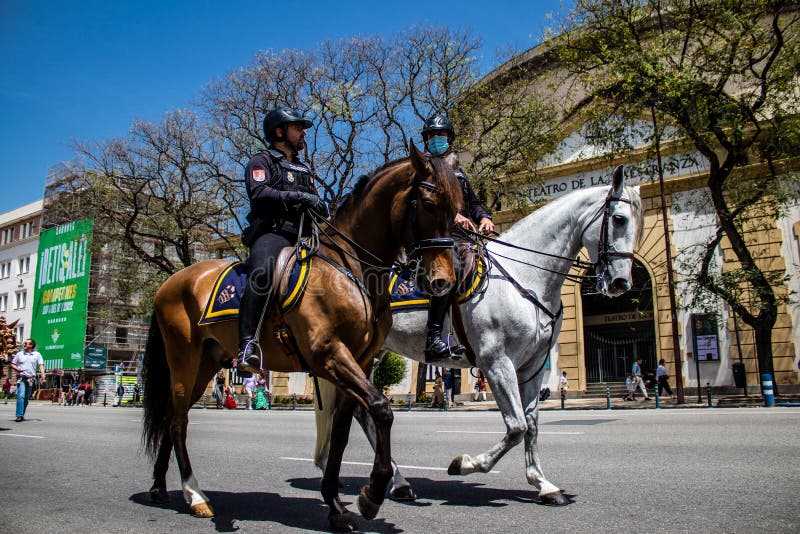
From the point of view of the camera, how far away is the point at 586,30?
23703 mm

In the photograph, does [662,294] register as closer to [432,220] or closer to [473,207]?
[473,207]

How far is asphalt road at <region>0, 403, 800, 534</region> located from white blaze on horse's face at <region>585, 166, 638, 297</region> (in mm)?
1872

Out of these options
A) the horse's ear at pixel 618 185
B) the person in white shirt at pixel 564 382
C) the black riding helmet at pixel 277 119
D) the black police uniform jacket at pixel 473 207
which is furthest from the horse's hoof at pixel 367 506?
the person in white shirt at pixel 564 382

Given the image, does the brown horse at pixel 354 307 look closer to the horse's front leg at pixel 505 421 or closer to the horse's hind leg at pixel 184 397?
the horse's hind leg at pixel 184 397

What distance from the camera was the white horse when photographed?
5930 mm

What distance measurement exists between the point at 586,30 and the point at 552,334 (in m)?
20.1

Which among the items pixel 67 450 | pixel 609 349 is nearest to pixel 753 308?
pixel 609 349

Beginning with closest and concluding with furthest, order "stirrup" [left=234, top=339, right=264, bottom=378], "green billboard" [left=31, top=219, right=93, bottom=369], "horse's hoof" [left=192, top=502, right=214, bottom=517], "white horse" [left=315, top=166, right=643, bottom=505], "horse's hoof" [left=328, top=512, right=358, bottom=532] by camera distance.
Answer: "horse's hoof" [left=328, top=512, right=358, bottom=532], "stirrup" [left=234, top=339, right=264, bottom=378], "horse's hoof" [left=192, top=502, right=214, bottom=517], "white horse" [left=315, top=166, right=643, bottom=505], "green billboard" [left=31, top=219, right=93, bottom=369]

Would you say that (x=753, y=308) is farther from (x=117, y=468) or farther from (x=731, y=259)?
(x=117, y=468)

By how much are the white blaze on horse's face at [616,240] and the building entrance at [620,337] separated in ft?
84.9

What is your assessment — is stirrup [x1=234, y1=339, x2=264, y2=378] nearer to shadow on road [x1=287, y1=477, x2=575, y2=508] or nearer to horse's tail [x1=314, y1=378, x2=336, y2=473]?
horse's tail [x1=314, y1=378, x2=336, y2=473]

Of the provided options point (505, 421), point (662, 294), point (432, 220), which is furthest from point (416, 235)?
point (662, 294)

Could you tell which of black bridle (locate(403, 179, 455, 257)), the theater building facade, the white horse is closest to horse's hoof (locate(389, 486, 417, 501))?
the white horse

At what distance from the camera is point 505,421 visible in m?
5.84
